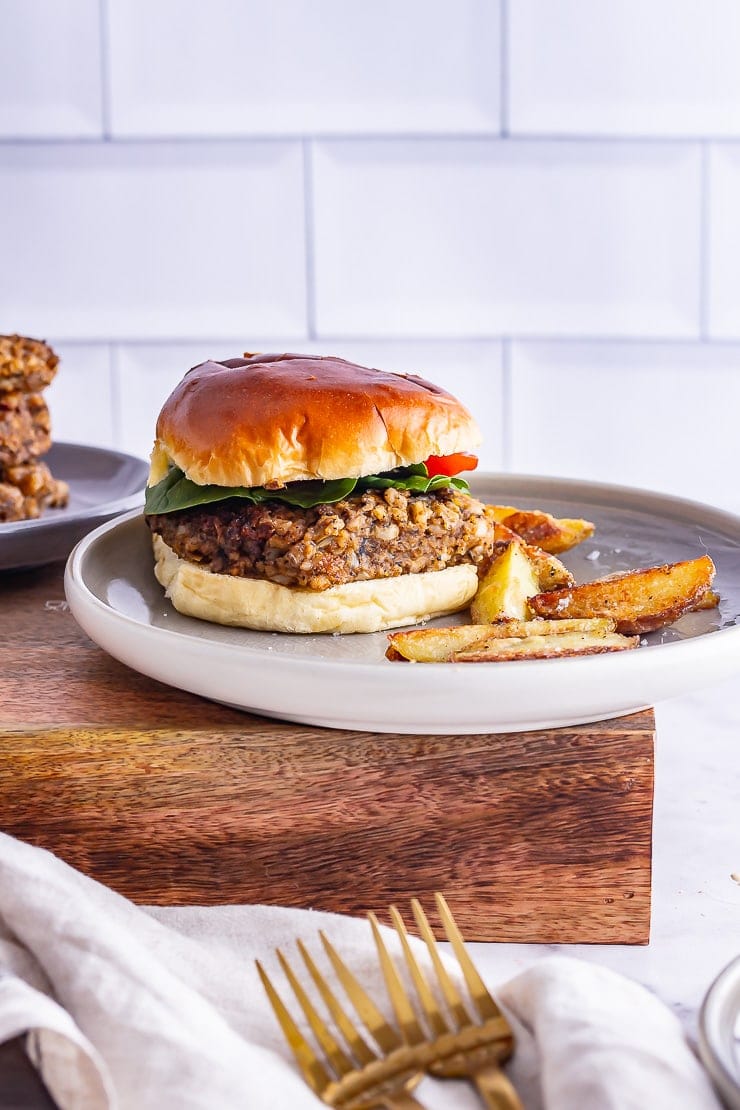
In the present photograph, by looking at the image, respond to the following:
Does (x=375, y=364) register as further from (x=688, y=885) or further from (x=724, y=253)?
(x=688, y=885)

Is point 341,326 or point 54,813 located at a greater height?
point 341,326

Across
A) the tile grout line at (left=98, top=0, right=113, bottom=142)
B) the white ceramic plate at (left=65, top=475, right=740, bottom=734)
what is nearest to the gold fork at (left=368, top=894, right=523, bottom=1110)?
the white ceramic plate at (left=65, top=475, right=740, bottom=734)

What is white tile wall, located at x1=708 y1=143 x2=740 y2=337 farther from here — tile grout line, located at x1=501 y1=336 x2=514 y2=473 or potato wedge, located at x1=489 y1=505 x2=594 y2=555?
potato wedge, located at x1=489 y1=505 x2=594 y2=555

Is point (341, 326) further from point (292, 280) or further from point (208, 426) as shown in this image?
point (208, 426)

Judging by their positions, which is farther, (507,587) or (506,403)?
(506,403)

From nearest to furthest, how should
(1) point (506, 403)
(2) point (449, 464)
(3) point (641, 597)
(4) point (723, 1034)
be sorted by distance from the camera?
(4) point (723, 1034), (3) point (641, 597), (2) point (449, 464), (1) point (506, 403)


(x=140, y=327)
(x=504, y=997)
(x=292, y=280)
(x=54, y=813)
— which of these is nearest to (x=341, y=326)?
(x=292, y=280)

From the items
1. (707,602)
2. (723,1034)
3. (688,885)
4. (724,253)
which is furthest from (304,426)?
(724,253)
